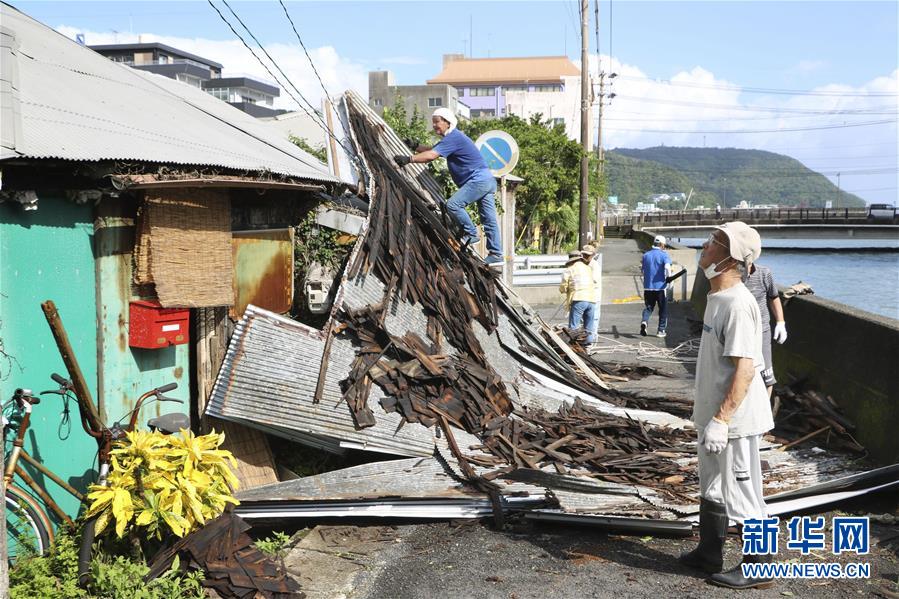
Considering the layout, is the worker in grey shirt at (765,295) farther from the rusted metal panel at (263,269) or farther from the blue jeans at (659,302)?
the blue jeans at (659,302)

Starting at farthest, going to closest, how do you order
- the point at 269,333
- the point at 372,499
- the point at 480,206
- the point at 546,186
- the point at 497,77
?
the point at 497,77, the point at 546,186, the point at 480,206, the point at 269,333, the point at 372,499

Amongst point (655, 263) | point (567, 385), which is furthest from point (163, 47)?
point (567, 385)

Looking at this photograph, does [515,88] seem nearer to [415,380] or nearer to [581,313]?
[581,313]

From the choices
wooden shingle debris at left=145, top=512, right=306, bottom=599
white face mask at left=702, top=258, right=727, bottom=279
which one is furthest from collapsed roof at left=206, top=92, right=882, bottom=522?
white face mask at left=702, top=258, right=727, bottom=279

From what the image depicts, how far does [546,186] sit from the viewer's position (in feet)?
119

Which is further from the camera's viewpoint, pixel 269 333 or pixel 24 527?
pixel 269 333

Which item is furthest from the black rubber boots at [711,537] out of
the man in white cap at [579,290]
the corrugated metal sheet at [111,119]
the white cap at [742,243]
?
the man in white cap at [579,290]

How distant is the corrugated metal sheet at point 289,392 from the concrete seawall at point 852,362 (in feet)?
12.7

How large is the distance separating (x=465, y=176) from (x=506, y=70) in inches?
5557

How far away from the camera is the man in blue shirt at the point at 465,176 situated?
9727 millimetres

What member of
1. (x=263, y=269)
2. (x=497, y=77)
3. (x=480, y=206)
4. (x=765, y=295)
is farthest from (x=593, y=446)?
(x=497, y=77)

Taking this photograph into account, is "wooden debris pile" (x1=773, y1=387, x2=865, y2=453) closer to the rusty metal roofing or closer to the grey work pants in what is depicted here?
the grey work pants

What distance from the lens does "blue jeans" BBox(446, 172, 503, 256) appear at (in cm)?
972

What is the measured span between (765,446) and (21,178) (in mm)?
6451
